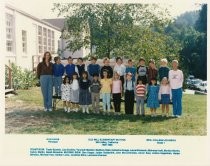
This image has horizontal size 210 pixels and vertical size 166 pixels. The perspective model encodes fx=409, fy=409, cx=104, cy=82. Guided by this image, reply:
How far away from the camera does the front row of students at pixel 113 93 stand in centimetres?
737

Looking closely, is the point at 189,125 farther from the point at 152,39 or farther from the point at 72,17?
the point at 72,17

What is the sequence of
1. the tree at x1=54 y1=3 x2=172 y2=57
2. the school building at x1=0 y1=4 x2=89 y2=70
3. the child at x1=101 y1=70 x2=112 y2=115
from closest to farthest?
the child at x1=101 y1=70 x2=112 y2=115
the tree at x1=54 y1=3 x2=172 y2=57
the school building at x1=0 y1=4 x2=89 y2=70

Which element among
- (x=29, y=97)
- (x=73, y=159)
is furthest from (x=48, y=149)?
(x=29, y=97)

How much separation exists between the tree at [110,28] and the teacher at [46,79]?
3.03 feet

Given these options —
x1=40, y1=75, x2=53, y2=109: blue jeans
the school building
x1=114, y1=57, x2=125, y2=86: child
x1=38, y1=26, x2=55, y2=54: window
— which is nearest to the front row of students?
x1=114, y1=57, x2=125, y2=86: child

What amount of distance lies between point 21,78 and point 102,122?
3100mm

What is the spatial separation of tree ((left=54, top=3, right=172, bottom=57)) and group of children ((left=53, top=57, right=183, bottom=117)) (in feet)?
2.09

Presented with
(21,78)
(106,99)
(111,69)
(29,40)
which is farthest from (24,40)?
(106,99)

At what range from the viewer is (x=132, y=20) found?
7.98 meters

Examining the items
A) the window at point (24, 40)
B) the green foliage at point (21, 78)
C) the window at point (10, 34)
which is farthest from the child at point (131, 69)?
the window at point (24, 40)

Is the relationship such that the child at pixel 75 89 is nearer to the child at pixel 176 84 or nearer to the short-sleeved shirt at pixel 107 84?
the short-sleeved shirt at pixel 107 84

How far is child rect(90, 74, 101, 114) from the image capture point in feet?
24.5

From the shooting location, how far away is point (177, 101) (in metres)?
7.36

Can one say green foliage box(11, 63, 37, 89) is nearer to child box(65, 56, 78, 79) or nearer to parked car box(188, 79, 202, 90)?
child box(65, 56, 78, 79)
